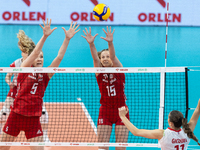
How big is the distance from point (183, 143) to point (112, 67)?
1608mm

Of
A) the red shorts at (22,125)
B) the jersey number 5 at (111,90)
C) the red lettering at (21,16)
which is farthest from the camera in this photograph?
the red lettering at (21,16)

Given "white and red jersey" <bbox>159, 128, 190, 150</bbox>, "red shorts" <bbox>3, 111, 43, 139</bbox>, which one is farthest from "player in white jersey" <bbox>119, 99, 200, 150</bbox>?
"red shorts" <bbox>3, 111, 43, 139</bbox>

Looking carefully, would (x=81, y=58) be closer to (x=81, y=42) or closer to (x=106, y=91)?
(x=81, y=42)

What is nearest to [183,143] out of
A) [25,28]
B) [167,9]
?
[167,9]

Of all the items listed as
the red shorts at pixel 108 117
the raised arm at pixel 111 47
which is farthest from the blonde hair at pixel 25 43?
the red shorts at pixel 108 117

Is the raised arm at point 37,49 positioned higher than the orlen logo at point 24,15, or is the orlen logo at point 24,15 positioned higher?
the orlen logo at point 24,15

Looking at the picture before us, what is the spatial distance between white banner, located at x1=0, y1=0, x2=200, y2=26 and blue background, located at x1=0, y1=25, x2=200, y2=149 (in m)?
0.36

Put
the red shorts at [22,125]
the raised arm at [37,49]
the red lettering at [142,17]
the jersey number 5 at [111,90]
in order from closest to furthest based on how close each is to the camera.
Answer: the raised arm at [37,49] → the red shorts at [22,125] → the jersey number 5 at [111,90] → the red lettering at [142,17]

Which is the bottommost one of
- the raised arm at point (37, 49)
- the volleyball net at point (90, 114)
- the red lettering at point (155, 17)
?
the volleyball net at point (90, 114)

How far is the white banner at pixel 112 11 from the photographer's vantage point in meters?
11.3

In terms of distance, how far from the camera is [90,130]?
679 centimetres

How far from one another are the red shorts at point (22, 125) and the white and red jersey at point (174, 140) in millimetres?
1828

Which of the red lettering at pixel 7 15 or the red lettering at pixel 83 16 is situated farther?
the red lettering at pixel 7 15

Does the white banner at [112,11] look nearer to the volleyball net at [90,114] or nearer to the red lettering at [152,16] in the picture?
the red lettering at [152,16]
